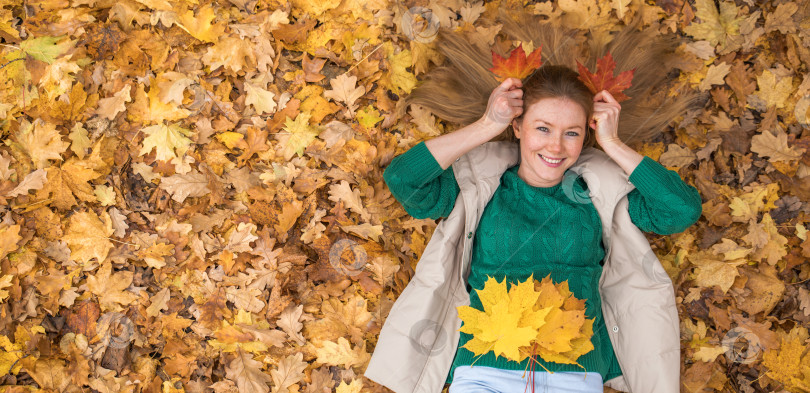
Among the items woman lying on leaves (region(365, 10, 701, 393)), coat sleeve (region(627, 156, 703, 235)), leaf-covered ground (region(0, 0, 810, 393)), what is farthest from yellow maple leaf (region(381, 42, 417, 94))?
coat sleeve (region(627, 156, 703, 235))

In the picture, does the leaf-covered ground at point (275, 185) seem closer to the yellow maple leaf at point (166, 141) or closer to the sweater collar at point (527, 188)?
the yellow maple leaf at point (166, 141)

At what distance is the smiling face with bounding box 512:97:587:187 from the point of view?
120 inches

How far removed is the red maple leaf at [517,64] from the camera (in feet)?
10.5

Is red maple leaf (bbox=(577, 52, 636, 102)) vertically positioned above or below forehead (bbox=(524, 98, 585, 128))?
above

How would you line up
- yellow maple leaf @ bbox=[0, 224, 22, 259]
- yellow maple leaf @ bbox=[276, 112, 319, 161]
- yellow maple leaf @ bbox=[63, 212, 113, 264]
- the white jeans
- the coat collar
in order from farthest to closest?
yellow maple leaf @ bbox=[276, 112, 319, 161], yellow maple leaf @ bbox=[63, 212, 113, 264], yellow maple leaf @ bbox=[0, 224, 22, 259], the coat collar, the white jeans

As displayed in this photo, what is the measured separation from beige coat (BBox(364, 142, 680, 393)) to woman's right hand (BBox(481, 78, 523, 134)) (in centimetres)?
27

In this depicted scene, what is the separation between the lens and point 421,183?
312 cm

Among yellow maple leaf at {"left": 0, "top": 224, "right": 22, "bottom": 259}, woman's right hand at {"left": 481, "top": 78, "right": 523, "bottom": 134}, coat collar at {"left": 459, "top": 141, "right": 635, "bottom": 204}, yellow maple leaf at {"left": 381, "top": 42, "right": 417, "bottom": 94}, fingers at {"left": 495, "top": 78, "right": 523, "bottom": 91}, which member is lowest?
yellow maple leaf at {"left": 0, "top": 224, "right": 22, "bottom": 259}

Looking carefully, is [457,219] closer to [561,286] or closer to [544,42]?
[561,286]

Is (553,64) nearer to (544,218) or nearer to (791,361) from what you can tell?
(544,218)

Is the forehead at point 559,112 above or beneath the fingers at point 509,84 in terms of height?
beneath

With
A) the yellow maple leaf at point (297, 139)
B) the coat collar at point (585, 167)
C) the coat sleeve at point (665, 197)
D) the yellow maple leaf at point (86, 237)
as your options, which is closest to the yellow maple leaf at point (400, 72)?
the yellow maple leaf at point (297, 139)

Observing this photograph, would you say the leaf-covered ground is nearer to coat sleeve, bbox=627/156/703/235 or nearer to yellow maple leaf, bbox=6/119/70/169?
yellow maple leaf, bbox=6/119/70/169

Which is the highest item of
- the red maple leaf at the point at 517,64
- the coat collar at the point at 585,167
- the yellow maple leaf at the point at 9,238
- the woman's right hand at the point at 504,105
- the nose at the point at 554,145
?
the red maple leaf at the point at 517,64
